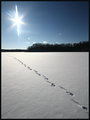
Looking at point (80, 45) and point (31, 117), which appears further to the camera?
point (80, 45)

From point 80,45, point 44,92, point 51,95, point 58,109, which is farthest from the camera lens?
point 80,45

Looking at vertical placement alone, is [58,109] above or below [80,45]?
below

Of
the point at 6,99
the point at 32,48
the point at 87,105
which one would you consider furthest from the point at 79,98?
the point at 32,48

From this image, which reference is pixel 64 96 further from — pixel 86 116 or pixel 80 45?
pixel 80 45

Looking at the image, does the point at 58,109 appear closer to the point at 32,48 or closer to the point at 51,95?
the point at 51,95

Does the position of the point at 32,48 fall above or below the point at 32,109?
above

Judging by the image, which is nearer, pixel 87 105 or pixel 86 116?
pixel 86 116

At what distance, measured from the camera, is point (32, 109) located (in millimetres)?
2152

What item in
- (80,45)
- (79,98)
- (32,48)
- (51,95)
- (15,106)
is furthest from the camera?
(32,48)

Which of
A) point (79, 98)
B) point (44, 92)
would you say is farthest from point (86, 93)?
point (44, 92)

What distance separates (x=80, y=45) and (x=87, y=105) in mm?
64328

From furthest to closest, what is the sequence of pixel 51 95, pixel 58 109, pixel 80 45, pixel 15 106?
1. pixel 80 45
2. pixel 51 95
3. pixel 15 106
4. pixel 58 109

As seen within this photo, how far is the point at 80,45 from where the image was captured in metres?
62.2

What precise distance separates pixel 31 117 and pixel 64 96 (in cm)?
112
